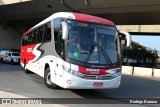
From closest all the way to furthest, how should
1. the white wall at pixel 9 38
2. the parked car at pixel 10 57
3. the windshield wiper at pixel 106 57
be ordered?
the windshield wiper at pixel 106 57 < the parked car at pixel 10 57 < the white wall at pixel 9 38

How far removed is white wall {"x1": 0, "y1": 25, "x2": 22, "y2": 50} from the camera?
174ft

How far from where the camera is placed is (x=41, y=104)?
9.75 meters

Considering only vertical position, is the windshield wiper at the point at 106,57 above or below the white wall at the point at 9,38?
above

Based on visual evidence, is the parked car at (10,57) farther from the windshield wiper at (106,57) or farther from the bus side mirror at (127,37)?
the windshield wiper at (106,57)

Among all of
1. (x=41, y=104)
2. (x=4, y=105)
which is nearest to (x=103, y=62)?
(x=41, y=104)

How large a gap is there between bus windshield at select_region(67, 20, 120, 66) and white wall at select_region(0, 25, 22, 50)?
140 feet

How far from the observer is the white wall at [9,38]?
174ft

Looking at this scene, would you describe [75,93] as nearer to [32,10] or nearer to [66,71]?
[66,71]

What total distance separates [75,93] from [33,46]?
19.4ft

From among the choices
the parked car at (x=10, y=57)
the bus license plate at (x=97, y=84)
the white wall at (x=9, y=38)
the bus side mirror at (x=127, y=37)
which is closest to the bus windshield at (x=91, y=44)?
the bus side mirror at (x=127, y=37)

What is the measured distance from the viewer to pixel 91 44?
39.0ft

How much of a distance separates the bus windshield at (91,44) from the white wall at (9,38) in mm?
42622

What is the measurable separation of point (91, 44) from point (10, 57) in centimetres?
2694

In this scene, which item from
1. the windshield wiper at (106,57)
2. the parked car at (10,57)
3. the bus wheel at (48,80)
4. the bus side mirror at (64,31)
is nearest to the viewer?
the bus side mirror at (64,31)
